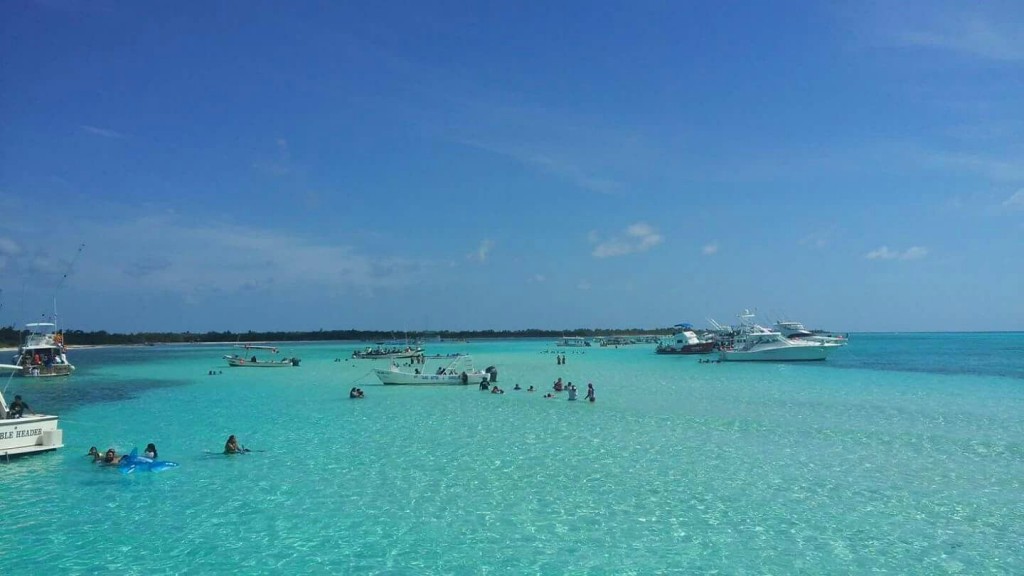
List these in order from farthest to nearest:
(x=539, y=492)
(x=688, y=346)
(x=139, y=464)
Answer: (x=688, y=346), (x=139, y=464), (x=539, y=492)

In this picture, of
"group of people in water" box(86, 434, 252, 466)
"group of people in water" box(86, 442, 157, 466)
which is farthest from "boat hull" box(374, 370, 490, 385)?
"group of people in water" box(86, 442, 157, 466)

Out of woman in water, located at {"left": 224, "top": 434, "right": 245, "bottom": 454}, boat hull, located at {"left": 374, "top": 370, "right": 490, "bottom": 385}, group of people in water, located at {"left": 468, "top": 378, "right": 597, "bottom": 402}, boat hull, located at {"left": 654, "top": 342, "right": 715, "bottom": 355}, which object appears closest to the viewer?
woman in water, located at {"left": 224, "top": 434, "right": 245, "bottom": 454}

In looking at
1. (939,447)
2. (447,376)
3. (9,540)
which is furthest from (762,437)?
(447,376)

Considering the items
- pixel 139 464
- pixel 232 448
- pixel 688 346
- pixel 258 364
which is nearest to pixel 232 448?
pixel 232 448

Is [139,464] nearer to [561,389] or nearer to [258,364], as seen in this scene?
[561,389]

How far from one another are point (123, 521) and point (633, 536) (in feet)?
34.8

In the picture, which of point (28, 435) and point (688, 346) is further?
point (688, 346)

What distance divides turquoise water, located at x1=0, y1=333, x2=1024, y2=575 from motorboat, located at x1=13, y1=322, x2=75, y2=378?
34806 millimetres

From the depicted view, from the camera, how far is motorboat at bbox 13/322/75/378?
59.7 metres

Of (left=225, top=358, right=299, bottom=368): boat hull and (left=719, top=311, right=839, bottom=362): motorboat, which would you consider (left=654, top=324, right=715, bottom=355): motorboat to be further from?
(left=225, top=358, right=299, bottom=368): boat hull

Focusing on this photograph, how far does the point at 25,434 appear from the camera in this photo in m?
20.2

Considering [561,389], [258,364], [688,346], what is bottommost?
[561,389]

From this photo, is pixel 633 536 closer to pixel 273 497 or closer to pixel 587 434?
pixel 273 497

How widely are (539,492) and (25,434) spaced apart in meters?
16.4
